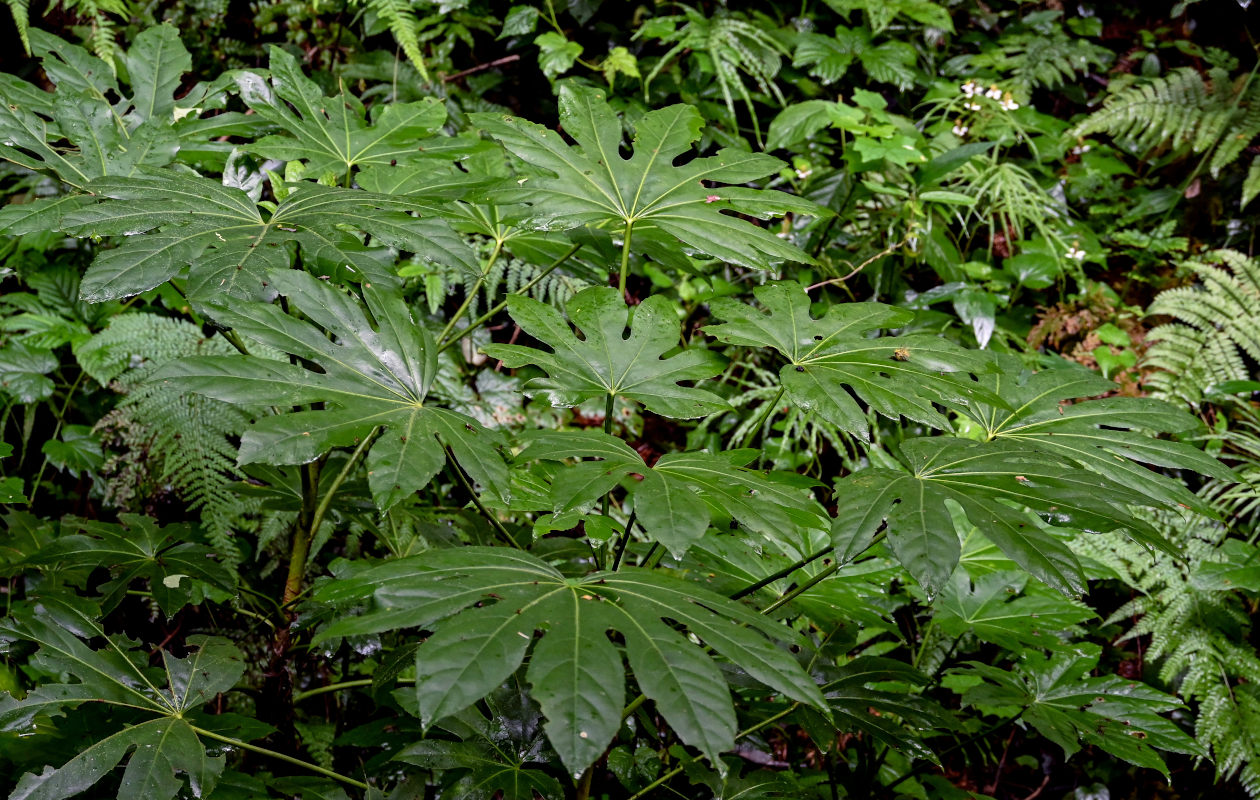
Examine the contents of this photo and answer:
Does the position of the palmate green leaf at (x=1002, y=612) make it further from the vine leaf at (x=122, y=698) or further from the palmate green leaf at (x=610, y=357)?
the vine leaf at (x=122, y=698)

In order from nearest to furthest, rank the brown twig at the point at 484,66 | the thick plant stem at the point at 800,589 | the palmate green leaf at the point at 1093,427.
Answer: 1. the thick plant stem at the point at 800,589
2. the palmate green leaf at the point at 1093,427
3. the brown twig at the point at 484,66

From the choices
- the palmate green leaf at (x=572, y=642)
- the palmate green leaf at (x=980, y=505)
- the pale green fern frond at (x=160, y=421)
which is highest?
the palmate green leaf at (x=980, y=505)

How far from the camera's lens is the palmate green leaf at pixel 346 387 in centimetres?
88

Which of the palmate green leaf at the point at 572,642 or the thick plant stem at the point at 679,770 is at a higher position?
the palmate green leaf at the point at 572,642

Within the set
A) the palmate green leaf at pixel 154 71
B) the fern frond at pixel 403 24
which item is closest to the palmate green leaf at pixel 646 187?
the palmate green leaf at pixel 154 71

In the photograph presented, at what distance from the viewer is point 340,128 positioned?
1.50 metres

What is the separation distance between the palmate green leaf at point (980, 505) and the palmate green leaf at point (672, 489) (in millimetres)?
82

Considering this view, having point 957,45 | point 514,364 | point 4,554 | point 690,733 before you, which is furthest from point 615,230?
→ point 957,45

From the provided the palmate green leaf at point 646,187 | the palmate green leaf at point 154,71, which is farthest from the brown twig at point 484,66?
the palmate green leaf at point 646,187

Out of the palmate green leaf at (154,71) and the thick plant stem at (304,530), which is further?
the palmate green leaf at (154,71)

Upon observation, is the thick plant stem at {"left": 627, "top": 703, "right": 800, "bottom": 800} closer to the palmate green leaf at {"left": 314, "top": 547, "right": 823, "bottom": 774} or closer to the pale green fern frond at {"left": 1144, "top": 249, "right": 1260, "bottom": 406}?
the palmate green leaf at {"left": 314, "top": 547, "right": 823, "bottom": 774}

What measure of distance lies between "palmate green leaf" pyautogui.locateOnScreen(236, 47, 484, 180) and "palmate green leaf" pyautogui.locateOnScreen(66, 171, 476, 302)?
0.25 m

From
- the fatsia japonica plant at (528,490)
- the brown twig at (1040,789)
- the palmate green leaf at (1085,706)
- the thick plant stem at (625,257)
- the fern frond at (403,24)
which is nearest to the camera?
the fatsia japonica plant at (528,490)

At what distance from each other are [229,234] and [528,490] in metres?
0.56
